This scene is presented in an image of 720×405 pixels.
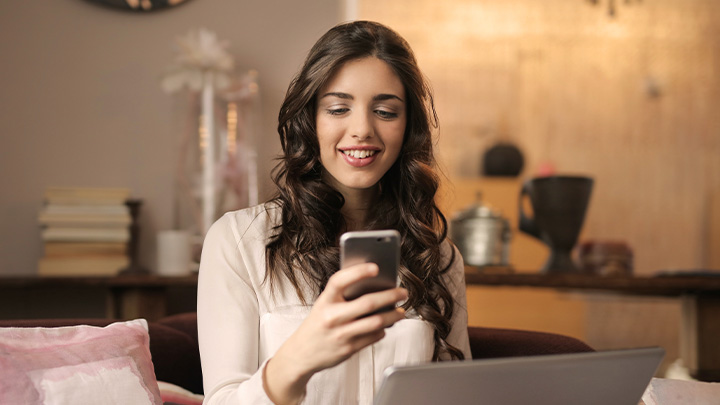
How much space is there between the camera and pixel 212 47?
→ 2.36 m

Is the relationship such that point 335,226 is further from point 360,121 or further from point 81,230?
point 81,230

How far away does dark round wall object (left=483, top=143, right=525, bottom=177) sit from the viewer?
4.30 metres

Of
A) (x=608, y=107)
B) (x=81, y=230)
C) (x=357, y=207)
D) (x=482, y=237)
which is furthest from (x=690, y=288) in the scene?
(x=608, y=107)

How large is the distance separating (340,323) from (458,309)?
77 cm

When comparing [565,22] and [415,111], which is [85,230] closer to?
[415,111]

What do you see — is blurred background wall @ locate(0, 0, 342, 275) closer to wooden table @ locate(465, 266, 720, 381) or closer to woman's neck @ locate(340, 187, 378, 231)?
wooden table @ locate(465, 266, 720, 381)

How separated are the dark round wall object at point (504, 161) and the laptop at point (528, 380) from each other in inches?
135

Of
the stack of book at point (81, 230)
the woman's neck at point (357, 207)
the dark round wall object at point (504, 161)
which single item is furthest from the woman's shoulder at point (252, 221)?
the dark round wall object at point (504, 161)

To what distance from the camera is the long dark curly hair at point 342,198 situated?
4.47 feet

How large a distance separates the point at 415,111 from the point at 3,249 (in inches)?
64.6

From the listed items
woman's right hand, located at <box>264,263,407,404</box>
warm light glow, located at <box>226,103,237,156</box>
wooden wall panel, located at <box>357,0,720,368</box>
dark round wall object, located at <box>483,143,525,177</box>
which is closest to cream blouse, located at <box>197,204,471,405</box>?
woman's right hand, located at <box>264,263,407,404</box>

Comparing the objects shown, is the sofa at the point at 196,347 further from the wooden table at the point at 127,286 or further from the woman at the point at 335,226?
the wooden table at the point at 127,286

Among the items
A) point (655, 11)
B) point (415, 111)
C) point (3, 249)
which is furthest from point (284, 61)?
point (655, 11)

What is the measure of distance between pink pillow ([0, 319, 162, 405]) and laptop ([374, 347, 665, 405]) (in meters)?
0.58
